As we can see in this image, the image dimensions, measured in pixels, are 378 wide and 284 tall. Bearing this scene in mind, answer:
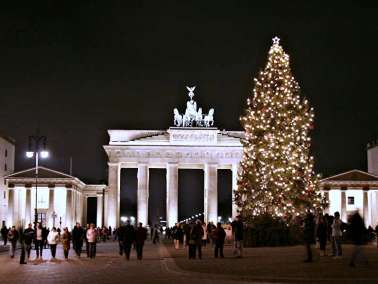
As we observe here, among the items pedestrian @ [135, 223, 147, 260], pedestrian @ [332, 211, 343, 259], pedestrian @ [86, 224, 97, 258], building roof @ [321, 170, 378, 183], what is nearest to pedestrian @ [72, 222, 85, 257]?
pedestrian @ [86, 224, 97, 258]

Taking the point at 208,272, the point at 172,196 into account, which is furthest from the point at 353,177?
the point at 208,272

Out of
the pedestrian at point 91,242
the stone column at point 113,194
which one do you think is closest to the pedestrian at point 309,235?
the pedestrian at point 91,242

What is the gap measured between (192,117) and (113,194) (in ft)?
47.4

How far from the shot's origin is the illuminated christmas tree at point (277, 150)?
44.3 m

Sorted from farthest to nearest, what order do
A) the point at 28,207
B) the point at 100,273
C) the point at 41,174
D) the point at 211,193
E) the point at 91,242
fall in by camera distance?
1. the point at 211,193
2. the point at 41,174
3. the point at 28,207
4. the point at 91,242
5. the point at 100,273

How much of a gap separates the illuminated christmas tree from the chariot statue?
5185cm

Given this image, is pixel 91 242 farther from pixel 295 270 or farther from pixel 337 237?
pixel 295 270

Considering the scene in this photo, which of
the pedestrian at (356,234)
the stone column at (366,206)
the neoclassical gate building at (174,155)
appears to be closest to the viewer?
the pedestrian at (356,234)

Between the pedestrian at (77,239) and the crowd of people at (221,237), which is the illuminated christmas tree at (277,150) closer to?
the crowd of people at (221,237)

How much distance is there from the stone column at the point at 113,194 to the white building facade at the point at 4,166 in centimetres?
1314

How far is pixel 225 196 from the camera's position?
454ft

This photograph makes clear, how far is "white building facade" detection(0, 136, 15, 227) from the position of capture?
95262mm

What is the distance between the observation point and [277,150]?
44438mm

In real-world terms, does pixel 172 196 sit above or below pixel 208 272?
above
